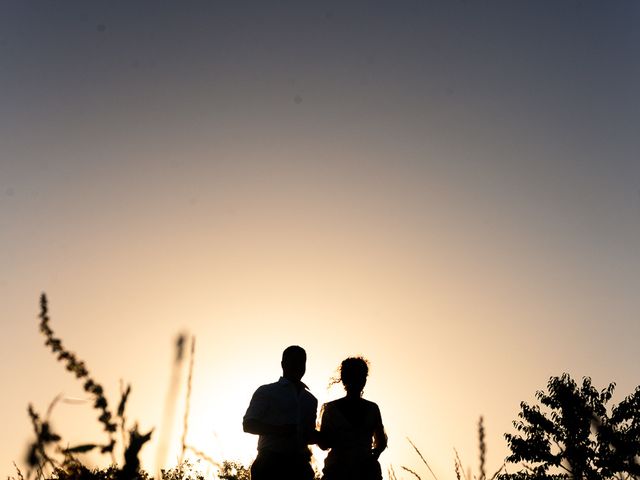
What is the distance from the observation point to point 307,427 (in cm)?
621

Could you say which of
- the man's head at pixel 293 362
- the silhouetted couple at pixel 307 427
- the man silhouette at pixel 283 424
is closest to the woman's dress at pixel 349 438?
the silhouetted couple at pixel 307 427

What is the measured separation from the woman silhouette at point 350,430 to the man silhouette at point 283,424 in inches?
19.3

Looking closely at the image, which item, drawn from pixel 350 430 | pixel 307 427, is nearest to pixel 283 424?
pixel 307 427

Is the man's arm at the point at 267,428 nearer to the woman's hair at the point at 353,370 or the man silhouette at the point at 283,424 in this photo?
the man silhouette at the point at 283,424

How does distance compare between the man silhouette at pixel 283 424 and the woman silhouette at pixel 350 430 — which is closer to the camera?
the man silhouette at pixel 283 424

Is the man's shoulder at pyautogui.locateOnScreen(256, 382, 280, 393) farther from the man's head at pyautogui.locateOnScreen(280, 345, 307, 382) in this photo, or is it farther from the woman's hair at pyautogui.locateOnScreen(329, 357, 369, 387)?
the woman's hair at pyautogui.locateOnScreen(329, 357, 369, 387)

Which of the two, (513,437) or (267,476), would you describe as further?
(513,437)

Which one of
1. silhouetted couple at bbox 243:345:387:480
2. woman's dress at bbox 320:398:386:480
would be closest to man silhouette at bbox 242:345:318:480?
silhouetted couple at bbox 243:345:387:480

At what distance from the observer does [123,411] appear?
104 centimetres

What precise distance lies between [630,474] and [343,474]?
5416mm

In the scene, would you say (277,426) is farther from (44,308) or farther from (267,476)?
(44,308)

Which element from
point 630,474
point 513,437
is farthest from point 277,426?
point 513,437

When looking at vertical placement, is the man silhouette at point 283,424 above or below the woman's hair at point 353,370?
below

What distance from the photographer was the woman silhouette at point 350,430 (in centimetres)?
643
